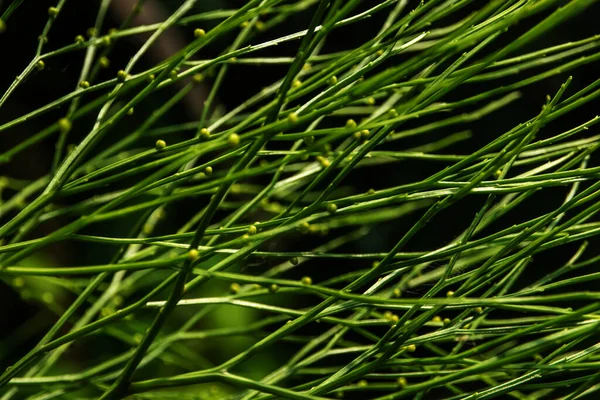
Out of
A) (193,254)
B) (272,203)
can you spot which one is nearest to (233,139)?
(193,254)

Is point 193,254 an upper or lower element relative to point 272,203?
upper

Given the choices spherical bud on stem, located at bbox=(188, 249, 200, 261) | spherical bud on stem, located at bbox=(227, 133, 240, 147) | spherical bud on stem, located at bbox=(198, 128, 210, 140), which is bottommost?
spherical bud on stem, located at bbox=(188, 249, 200, 261)

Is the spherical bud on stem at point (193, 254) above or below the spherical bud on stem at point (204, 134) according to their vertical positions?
below

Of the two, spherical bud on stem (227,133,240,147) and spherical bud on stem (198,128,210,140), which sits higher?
spherical bud on stem (227,133,240,147)

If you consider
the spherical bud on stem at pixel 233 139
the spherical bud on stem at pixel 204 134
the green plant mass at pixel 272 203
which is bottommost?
the green plant mass at pixel 272 203

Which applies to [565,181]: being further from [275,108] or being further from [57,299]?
[57,299]

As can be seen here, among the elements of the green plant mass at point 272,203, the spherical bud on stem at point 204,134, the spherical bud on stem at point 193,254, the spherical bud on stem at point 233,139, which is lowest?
the green plant mass at point 272,203

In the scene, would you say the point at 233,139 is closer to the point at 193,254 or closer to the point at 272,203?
the point at 193,254

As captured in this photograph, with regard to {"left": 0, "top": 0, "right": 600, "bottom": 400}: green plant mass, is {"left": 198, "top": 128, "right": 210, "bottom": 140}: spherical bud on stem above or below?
above
